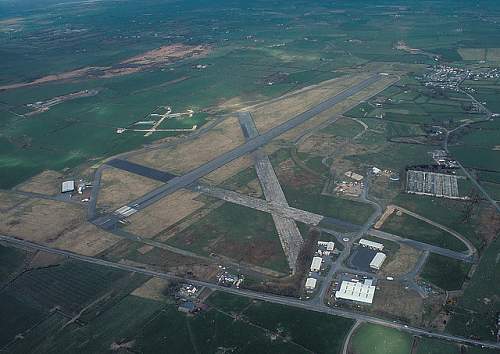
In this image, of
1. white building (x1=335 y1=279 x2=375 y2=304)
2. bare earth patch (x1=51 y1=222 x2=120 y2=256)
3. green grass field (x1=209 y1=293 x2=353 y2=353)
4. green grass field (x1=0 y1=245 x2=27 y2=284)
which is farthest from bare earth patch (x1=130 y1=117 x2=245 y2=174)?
white building (x1=335 y1=279 x2=375 y2=304)

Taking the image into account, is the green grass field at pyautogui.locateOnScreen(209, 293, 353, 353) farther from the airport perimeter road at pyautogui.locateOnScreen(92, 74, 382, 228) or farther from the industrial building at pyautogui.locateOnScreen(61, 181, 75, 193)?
the industrial building at pyautogui.locateOnScreen(61, 181, 75, 193)

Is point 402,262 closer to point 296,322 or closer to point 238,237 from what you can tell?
point 296,322

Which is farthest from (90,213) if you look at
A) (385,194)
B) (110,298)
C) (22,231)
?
(385,194)

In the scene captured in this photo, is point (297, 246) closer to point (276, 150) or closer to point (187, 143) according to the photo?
point (276, 150)

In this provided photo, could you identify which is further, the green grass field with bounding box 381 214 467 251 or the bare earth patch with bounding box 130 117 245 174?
the bare earth patch with bounding box 130 117 245 174

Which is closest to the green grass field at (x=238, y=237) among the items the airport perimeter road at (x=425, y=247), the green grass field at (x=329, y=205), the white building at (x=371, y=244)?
the green grass field at (x=329, y=205)
